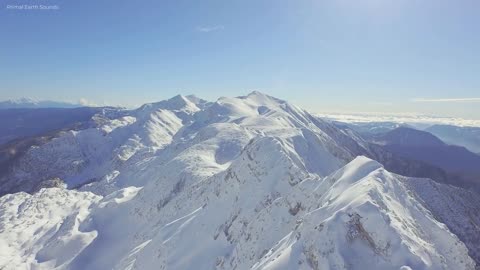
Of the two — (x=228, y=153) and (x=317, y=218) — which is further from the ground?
(x=317, y=218)

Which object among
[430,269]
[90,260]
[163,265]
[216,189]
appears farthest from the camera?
[90,260]

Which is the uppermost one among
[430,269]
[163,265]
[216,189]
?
[430,269]

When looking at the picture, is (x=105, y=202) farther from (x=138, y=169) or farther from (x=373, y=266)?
(x=373, y=266)

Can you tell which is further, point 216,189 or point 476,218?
point 476,218

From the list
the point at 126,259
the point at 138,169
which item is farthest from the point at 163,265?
the point at 138,169

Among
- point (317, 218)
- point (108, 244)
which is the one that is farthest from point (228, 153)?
point (317, 218)

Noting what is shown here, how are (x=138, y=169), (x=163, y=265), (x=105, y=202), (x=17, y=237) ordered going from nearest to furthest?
1. (x=163, y=265)
2. (x=17, y=237)
3. (x=105, y=202)
4. (x=138, y=169)
